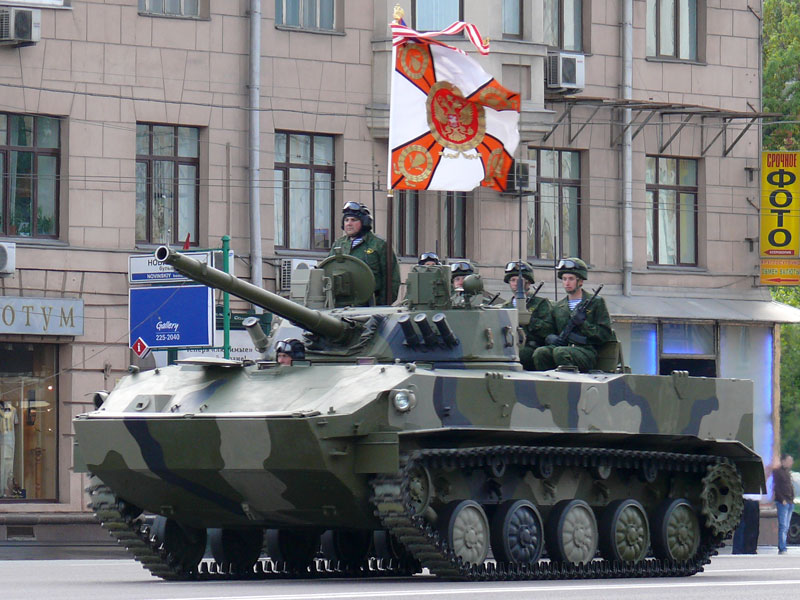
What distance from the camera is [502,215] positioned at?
35375 millimetres

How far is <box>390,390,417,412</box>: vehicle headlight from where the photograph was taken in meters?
18.0

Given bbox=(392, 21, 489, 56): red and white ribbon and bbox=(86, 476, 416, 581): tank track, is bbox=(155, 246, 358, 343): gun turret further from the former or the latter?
bbox=(392, 21, 489, 56): red and white ribbon

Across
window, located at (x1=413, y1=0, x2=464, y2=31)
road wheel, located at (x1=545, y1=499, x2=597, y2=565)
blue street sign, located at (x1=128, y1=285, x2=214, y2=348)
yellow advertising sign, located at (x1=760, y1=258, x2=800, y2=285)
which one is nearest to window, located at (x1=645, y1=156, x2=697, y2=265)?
yellow advertising sign, located at (x1=760, y1=258, x2=800, y2=285)

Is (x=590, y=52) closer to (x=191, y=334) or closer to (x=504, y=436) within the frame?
(x=191, y=334)

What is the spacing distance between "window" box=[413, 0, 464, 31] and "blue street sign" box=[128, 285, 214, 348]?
6323 millimetres

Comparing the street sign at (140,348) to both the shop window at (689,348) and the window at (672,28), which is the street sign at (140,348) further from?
the window at (672,28)

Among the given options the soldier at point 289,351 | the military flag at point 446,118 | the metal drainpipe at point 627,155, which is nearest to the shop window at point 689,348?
the metal drainpipe at point 627,155

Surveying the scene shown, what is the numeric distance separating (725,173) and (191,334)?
A: 1221 cm

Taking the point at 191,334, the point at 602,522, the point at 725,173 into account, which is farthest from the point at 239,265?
the point at 602,522

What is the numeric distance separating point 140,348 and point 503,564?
12671 mm

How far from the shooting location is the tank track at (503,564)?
18000mm

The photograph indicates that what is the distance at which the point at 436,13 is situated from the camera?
1339 inches

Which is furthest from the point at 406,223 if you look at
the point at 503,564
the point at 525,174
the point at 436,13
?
the point at 503,564

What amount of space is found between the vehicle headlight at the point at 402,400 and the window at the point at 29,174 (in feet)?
46.5
